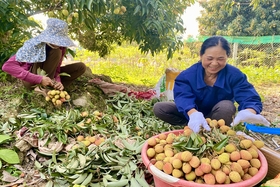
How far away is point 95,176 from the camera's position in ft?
4.45

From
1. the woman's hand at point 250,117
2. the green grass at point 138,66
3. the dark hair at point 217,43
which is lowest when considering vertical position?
the green grass at point 138,66

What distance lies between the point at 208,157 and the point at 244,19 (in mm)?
10012

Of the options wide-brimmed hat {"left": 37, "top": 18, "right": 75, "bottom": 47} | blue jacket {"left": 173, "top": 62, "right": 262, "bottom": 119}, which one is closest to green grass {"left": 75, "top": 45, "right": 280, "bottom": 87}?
wide-brimmed hat {"left": 37, "top": 18, "right": 75, "bottom": 47}

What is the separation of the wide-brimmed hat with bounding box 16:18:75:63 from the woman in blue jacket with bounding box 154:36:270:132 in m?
0.99

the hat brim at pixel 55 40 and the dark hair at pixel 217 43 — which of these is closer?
the dark hair at pixel 217 43

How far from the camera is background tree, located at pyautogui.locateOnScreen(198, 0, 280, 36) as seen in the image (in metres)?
9.44

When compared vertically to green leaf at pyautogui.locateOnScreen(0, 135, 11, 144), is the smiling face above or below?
above

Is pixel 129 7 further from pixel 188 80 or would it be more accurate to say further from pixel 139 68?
pixel 139 68

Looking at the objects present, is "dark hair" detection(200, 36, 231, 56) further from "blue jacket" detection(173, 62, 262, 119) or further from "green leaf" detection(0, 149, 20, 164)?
"green leaf" detection(0, 149, 20, 164)

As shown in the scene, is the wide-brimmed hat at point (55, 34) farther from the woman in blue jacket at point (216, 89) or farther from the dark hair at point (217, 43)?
the dark hair at point (217, 43)

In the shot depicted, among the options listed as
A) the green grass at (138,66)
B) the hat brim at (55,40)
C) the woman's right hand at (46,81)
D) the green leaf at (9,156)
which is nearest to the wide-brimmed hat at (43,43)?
the hat brim at (55,40)

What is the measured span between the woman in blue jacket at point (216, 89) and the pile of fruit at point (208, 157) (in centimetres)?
19

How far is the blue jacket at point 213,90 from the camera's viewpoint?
1.47 m

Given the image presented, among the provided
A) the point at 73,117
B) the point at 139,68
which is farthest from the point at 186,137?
the point at 139,68
